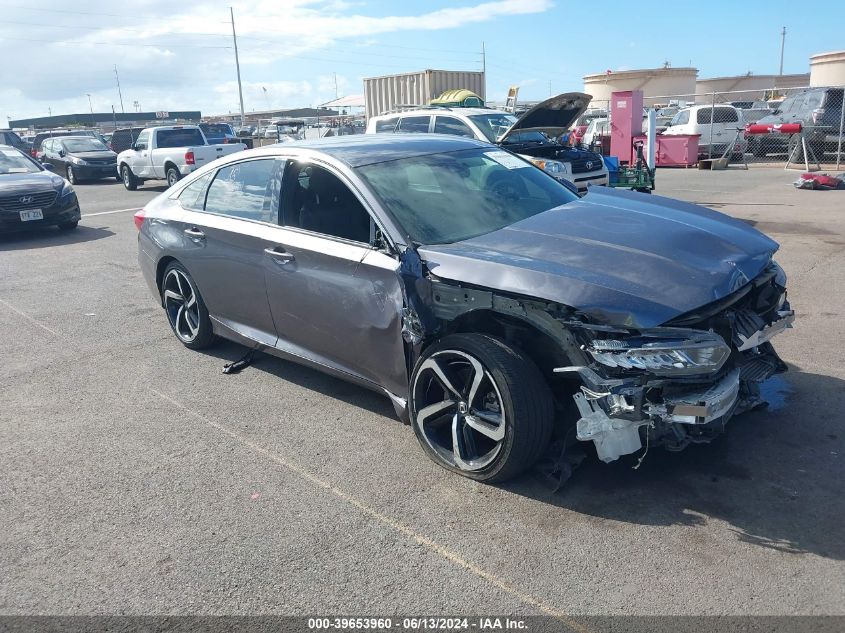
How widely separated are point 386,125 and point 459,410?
11322 millimetres

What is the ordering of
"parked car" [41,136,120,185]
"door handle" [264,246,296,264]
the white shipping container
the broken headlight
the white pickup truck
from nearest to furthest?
the broken headlight → "door handle" [264,246,296,264] → the white pickup truck → the white shipping container → "parked car" [41,136,120,185]

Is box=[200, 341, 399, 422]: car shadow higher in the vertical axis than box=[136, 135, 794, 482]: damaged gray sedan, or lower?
lower

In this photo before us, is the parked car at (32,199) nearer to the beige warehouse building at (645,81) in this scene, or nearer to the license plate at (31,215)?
the license plate at (31,215)

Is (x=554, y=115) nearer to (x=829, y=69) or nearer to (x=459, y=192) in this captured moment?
(x=459, y=192)

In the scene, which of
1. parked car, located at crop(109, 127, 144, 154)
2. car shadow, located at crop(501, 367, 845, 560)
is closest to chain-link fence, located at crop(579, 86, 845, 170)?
car shadow, located at crop(501, 367, 845, 560)

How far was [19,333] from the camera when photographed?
682 centimetres

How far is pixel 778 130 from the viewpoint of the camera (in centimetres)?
1861

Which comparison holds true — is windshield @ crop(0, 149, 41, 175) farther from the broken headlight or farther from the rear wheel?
the broken headlight

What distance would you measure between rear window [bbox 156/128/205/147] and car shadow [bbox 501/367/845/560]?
19349 millimetres

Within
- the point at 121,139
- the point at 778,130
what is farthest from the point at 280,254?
the point at 121,139

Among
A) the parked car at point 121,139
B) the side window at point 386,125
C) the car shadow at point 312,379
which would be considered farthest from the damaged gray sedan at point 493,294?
the parked car at point 121,139

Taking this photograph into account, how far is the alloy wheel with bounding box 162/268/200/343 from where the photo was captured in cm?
580

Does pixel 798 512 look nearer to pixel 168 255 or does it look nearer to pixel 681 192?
pixel 168 255

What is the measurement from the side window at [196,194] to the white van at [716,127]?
20.3 metres
